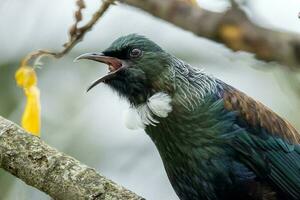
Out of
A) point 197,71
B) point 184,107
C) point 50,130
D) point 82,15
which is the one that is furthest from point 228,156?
point 50,130

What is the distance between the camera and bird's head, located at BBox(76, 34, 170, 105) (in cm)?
346

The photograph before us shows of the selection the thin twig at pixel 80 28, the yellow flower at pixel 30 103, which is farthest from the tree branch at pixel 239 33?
the yellow flower at pixel 30 103

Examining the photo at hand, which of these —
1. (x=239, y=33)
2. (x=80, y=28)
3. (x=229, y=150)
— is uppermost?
(x=239, y=33)

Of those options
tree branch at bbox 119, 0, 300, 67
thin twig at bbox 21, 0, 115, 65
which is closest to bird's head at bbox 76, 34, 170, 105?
thin twig at bbox 21, 0, 115, 65

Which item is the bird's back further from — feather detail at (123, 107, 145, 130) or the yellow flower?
the yellow flower

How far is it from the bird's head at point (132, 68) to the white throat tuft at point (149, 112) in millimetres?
54

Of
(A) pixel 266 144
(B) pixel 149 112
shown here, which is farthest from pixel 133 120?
(A) pixel 266 144

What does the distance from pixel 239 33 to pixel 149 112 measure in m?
2.14

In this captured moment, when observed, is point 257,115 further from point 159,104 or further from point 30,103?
point 30,103

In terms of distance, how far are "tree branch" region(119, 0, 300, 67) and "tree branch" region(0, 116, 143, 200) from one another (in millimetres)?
1501

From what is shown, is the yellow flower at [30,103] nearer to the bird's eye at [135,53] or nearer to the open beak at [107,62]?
the open beak at [107,62]

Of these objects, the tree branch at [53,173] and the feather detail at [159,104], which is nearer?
the tree branch at [53,173]

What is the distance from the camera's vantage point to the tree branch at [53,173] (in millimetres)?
2811

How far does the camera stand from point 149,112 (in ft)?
11.3
